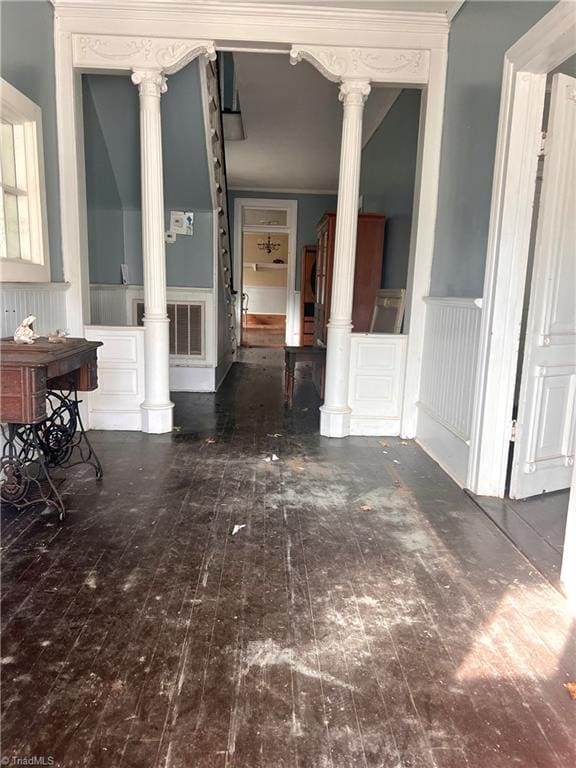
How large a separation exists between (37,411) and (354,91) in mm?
3128

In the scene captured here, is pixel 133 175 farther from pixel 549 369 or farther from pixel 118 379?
pixel 549 369

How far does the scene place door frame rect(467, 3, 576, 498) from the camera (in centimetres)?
Result: 256

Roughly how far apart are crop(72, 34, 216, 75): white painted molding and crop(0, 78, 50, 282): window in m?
0.70

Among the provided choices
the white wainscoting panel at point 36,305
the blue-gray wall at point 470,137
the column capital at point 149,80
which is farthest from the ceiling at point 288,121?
the white wainscoting panel at point 36,305

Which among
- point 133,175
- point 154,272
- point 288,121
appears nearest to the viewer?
point 154,272

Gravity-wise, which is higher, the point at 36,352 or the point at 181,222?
the point at 181,222

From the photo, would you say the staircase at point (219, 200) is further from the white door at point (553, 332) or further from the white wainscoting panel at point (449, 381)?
the white door at point (553, 332)

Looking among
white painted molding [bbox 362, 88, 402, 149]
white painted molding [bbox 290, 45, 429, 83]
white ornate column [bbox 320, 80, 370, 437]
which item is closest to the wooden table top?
white ornate column [bbox 320, 80, 370, 437]

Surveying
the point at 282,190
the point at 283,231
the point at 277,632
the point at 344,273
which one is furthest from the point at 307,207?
the point at 277,632

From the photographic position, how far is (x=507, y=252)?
271cm

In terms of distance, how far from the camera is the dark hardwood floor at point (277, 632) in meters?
1.31

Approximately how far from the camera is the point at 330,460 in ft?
11.5

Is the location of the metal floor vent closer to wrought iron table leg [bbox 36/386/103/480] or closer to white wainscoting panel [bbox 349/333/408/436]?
white wainscoting panel [bbox 349/333/408/436]

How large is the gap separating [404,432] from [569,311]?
169 centimetres
